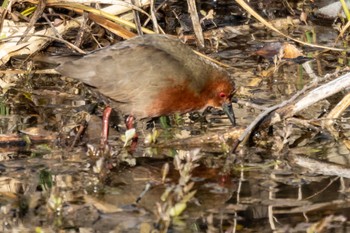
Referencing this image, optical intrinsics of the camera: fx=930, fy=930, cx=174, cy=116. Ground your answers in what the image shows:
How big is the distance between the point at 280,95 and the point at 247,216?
9.20ft

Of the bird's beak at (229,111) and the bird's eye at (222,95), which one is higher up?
the bird's eye at (222,95)

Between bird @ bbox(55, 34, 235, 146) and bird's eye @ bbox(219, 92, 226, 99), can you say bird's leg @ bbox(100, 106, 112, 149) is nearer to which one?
bird @ bbox(55, 34, 235, 146)

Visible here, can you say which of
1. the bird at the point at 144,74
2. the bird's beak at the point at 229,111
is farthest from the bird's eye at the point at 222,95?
the bird at the point at 144,74

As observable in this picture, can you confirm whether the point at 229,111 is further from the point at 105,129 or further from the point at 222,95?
the point at 105,129

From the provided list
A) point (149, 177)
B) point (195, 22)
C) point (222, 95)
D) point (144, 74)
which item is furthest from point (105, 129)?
point (195, 22)

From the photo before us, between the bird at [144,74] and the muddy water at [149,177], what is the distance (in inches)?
9.6

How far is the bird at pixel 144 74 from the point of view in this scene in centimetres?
619

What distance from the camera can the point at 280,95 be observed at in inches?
296

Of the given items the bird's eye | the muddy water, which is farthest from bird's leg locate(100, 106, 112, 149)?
the bird's eye

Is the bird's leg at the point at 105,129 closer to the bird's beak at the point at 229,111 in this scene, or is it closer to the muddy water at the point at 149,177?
the muddy water at the point at 149,177

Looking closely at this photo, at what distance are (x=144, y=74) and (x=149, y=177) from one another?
95 centimetres

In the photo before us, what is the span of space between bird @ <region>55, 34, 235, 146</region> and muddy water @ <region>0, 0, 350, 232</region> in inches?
9.6

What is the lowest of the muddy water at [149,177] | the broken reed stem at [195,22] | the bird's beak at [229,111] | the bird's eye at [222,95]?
the muddy water at [149,177]

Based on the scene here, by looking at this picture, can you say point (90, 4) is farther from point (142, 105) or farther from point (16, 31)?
point (142, 105)
